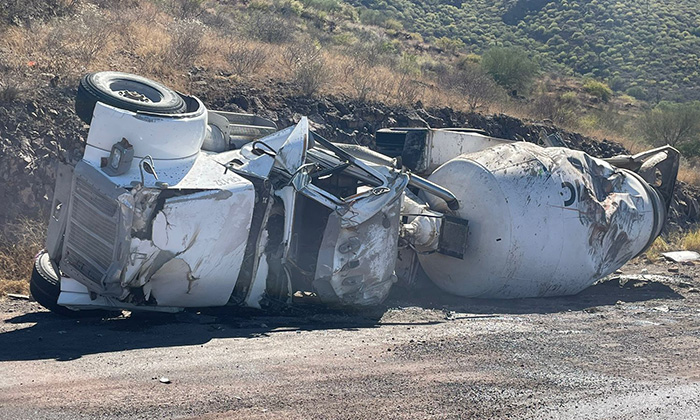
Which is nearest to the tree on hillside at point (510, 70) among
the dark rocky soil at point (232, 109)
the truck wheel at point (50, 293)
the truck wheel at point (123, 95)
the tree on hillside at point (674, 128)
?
the tree on hillside at point (674, 128)

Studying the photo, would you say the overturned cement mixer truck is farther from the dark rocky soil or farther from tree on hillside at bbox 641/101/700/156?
tree on hillside at bbox 641/101/700/156

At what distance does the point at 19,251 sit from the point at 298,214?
347 centimetres

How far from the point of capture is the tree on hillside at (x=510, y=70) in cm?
2706

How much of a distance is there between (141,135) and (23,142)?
4.11m

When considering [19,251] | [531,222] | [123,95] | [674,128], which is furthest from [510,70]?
[123,95]

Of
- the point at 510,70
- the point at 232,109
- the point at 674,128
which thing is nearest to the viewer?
the point at 232,109

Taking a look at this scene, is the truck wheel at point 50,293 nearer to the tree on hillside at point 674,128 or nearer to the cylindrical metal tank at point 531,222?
the cylindrical metal tank at point 531,222

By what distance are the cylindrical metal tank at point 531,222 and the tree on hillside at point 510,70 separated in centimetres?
1771

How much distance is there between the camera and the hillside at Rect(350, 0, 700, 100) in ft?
126

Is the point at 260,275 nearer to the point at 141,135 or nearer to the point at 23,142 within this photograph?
the point at 141,135

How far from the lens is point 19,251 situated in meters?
8.73

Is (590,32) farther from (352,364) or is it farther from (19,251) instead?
(352,364)

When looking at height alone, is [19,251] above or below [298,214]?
below

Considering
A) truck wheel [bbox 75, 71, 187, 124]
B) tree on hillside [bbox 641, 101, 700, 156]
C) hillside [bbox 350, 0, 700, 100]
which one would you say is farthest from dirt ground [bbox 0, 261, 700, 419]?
hillside [bbox 350, 0, 700, 100]
